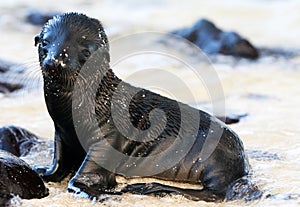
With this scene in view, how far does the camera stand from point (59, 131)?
4387 millimetres

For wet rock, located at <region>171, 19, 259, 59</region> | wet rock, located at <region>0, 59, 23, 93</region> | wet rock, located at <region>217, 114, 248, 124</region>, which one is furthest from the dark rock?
wet rock, located at <region>217, 114, 248, 124</region>

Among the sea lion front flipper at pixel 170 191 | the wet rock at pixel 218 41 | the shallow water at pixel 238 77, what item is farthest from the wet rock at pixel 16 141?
the wet rock at pixel 218 41

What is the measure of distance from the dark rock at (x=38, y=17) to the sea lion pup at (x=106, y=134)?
24.7 feet

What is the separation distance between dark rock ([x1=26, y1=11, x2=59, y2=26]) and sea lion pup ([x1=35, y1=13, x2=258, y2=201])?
7.53 meters

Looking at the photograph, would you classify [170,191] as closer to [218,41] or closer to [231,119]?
[231,119]

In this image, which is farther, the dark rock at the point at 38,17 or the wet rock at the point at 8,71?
the dark rock at the point at 38,17

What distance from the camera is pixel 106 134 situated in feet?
13.9

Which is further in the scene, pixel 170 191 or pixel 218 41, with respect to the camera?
pixel 218 41

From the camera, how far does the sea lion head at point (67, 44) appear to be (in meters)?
4.04

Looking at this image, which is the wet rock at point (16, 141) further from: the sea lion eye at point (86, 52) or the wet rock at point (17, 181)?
the sea lion eye at point (86, 52)

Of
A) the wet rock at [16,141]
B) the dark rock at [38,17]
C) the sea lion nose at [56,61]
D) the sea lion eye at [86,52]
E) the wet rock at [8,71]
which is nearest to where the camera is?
the sea lion nose at [56,61]

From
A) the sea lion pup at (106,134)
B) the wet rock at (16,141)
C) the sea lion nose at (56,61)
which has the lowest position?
the wet rock at (16,141)

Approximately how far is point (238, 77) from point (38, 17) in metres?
4.61

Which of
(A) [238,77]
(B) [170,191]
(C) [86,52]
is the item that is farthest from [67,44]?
(A) [238,77]
